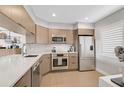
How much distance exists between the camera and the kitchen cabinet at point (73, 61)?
4.83 metres

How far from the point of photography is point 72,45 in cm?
538

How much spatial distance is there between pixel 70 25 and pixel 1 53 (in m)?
3.53

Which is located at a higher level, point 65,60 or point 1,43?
point 1,43

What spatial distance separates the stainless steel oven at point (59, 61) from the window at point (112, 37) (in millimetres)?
1615

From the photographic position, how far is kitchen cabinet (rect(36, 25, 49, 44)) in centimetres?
433

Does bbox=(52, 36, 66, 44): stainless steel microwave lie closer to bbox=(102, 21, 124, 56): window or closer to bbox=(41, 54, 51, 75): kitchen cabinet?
bbox=(41, 54, 51, 75): kitchen cabinet

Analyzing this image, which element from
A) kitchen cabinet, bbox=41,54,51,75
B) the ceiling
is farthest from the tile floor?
the ceiling

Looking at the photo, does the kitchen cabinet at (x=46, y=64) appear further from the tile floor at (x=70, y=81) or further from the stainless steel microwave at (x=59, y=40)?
the stainless steel microwave at (x=59, y=40)

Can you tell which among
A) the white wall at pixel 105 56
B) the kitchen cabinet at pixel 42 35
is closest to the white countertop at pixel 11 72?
the white wall at pixel 105 56

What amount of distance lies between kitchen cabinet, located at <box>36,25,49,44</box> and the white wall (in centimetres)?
221

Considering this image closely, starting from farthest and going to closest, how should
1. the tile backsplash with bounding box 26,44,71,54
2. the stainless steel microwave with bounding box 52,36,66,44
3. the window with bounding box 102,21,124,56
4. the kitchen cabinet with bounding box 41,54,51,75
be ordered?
the stainless steel microwave with bounding box 52,36,66,44, the tile backsplash with bounding box 26,44,71,54, the kitchen cabinet with bounding box 41,54,51,75, the window with bounding box 102,21,124,56

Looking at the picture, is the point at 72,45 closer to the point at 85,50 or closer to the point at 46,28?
the point at 85,50

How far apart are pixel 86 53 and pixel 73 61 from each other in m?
0.67

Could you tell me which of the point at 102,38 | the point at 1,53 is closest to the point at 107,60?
the point at 102,38
